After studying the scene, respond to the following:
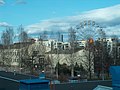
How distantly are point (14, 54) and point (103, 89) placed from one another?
56991 mm

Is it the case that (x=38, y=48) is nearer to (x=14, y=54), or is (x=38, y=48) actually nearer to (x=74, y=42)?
(x=14, y=54)

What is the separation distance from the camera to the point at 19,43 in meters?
60.0

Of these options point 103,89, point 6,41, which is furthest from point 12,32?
point 103,89

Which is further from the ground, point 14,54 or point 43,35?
point 43,35

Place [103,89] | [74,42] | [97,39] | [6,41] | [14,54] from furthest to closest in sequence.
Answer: [14,54] → [6,41] → [74,42] → [97,39] → [103,89]

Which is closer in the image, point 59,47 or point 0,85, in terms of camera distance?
point 0,85

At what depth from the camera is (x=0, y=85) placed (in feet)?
60.5

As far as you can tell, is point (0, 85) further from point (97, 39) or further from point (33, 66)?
point (33, 66)

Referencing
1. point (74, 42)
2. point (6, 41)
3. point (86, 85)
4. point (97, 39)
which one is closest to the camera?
point (86, 85)

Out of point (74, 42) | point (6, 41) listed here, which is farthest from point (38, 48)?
point (74, 42)

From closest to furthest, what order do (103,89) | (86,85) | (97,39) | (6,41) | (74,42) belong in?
1. (103,89)
2. (86,85)
3. (97,39)
4. (74,42)
5. (6,41)

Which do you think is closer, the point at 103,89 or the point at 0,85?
the point at 103,89

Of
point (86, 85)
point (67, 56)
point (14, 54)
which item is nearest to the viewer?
point (86, 85)

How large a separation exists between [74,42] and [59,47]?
1731 cm
